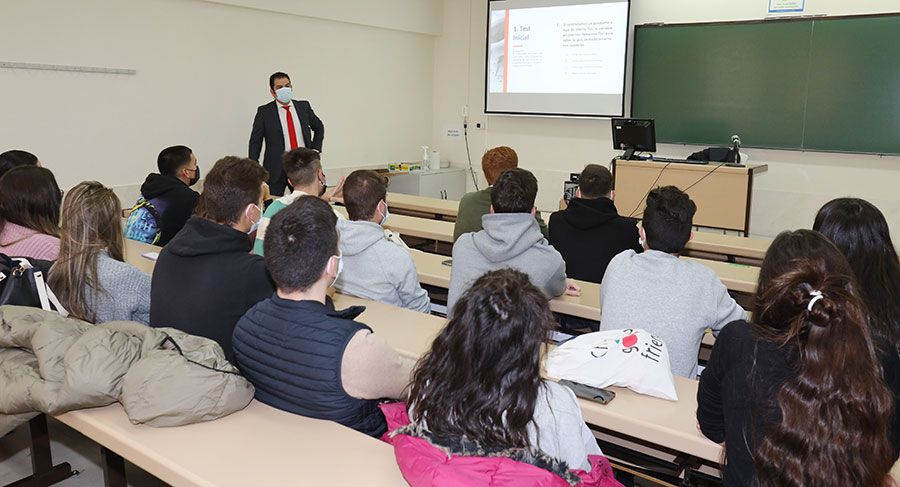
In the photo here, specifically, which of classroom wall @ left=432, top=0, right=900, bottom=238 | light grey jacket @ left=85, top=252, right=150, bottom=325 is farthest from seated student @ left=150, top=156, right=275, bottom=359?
classroom wall @ left=432, top=0, right=900, bottom=238

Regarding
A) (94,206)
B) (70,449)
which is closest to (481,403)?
(94,206)

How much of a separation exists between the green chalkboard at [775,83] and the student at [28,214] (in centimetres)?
613

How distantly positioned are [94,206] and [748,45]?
6256 millimetres

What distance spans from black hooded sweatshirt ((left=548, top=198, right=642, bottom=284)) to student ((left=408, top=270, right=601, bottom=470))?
2082mm

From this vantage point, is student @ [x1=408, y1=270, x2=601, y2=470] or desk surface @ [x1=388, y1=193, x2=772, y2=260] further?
desk surface @ [x1=388, y1=193, x2=772, y2=260]

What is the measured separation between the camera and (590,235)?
3654mm

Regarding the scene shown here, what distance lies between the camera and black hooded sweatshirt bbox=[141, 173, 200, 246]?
4195 millimetres

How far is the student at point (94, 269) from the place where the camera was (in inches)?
105

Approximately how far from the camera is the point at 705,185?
21.2ft

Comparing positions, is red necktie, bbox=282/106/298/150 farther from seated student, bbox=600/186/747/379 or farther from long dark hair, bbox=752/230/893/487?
long dark hair, bbox=752/230/893/487

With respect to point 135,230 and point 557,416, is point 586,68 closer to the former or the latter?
point 135,230

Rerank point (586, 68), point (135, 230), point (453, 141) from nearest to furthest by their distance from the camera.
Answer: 1. point (135, 230)
2. point (586, 68)
3. point (453, 141)

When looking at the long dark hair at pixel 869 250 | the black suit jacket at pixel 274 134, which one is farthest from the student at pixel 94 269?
the black suit jacket at pixel 274 134

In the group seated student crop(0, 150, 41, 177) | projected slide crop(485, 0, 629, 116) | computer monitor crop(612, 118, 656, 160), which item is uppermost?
projected slide crop(485, 0, 629, 116)
